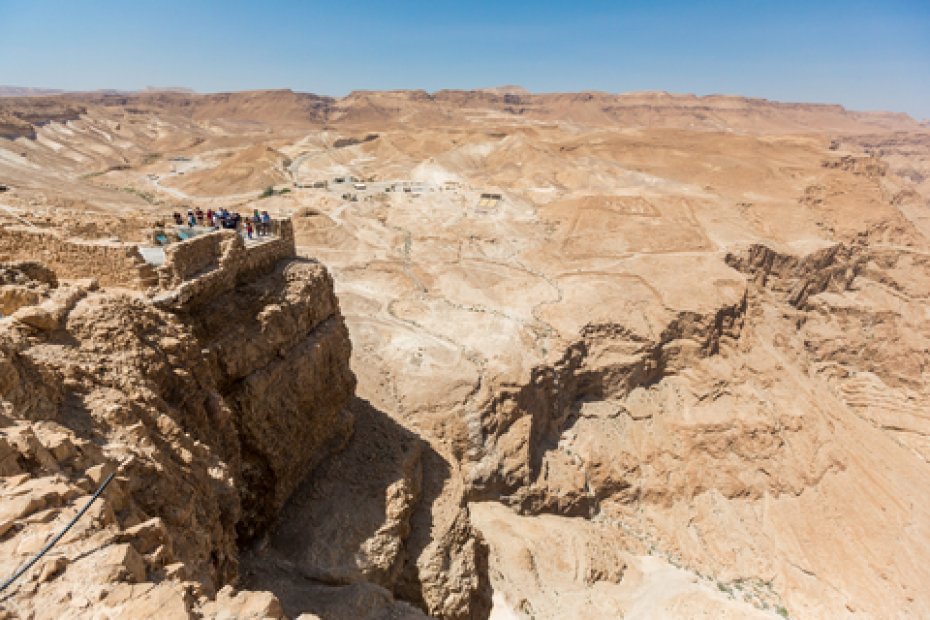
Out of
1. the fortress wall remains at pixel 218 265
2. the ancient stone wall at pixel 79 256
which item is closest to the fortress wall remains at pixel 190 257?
the fortress wall remains at pixel 218 265

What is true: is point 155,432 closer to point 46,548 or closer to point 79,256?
point 46,548

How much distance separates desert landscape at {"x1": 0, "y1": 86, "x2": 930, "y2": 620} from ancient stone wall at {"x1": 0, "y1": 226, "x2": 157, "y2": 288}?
55 millimetres

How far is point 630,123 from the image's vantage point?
517 ft

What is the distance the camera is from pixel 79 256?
9625 mm

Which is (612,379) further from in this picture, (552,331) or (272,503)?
(272,503)

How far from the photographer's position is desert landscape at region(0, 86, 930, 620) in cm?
724

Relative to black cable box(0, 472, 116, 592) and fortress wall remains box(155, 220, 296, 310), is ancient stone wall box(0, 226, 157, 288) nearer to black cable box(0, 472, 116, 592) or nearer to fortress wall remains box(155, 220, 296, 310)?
fortress wall remains box(155, 220, 296, 310)

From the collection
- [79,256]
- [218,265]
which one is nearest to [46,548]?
[79,256]

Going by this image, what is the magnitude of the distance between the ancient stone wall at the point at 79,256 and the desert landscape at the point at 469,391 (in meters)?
0.06

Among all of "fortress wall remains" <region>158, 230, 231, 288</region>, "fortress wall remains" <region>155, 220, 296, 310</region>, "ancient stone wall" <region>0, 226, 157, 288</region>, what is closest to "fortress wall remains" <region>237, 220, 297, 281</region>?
"fortress wall remains" <region>155, 220, 296, 310</region>

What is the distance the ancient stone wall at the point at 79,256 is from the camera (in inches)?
373

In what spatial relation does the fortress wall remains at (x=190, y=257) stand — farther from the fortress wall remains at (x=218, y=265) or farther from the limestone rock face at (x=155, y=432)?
the limestone rock face at (x=155, y=432)

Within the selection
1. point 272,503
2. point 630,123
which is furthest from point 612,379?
point 630,123

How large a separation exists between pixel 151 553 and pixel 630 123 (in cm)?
17293
